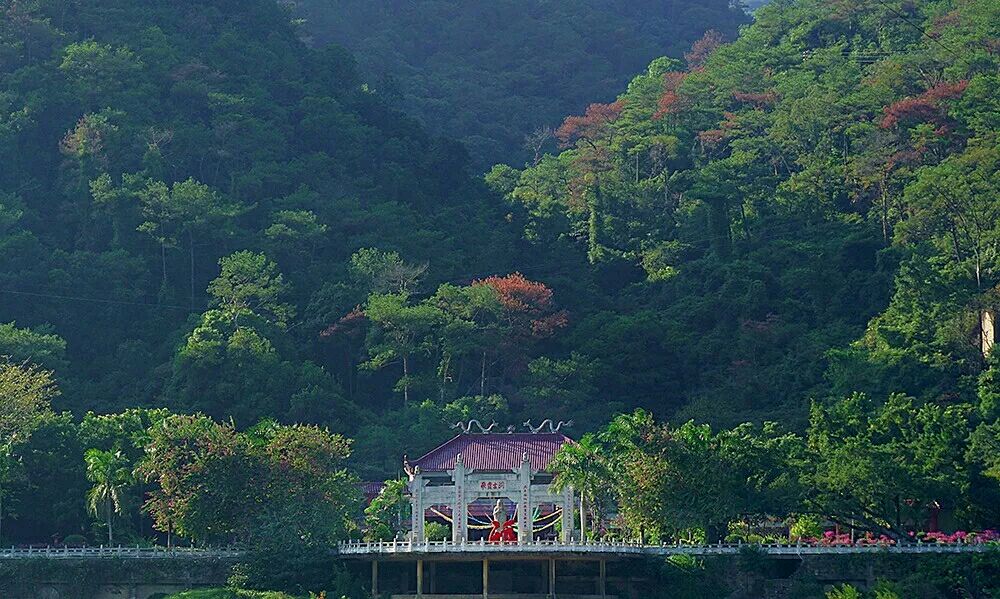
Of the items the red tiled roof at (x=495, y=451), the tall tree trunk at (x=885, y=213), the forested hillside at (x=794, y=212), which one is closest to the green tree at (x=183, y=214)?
the forested hillside at (x=794, y=212)

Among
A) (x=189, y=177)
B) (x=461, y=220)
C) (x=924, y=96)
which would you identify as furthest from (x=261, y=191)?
(x=924, y=96)

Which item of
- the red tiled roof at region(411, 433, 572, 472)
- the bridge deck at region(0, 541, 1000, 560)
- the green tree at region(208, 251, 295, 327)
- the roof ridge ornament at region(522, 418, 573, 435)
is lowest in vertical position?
the bridge deck at region(0, 541, 1000, 560)

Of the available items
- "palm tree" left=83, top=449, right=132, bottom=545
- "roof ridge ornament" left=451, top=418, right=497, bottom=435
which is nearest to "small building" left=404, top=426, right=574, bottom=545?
"roof ridge ornament" left=451, top=418, right=497, bottom=435

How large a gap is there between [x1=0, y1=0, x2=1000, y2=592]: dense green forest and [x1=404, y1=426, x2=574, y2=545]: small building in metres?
2.00

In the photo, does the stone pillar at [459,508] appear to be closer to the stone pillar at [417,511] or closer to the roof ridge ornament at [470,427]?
the stone pillar at [417,511]

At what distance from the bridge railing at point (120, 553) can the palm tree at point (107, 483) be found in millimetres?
1298

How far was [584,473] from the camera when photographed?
194 feet

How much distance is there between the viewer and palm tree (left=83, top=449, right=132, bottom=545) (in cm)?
6066

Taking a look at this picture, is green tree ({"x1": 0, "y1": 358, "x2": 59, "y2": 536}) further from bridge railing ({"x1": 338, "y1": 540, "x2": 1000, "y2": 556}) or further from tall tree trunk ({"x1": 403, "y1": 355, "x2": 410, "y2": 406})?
tall tree trunk ({"x1": 403, "y1": 355, "x2": 410, "y2": 406})

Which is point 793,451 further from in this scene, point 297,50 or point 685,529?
point 297,50

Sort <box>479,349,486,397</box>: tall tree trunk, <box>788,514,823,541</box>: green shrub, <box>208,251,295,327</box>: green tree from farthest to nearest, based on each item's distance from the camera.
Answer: <box>208,251,295,327</box>: green tree
<box>479,349,486,397</box>: tall tree trunk
<box>788,514,823,541</box>: green shrub

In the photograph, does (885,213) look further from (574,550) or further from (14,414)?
(14,414)

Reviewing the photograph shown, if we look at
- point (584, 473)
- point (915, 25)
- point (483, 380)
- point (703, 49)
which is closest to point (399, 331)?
point (483, 380)

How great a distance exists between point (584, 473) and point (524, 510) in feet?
8.50
